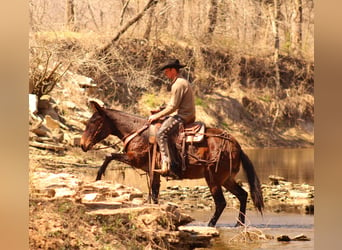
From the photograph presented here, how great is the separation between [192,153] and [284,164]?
0.90 meters

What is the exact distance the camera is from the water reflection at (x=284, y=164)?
26.5 ft

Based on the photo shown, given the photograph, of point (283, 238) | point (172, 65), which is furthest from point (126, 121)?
point (283, 238)

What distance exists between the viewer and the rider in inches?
311

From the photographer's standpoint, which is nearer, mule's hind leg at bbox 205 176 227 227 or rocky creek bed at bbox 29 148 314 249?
rocky creek bed at bbox 29 148 314 249

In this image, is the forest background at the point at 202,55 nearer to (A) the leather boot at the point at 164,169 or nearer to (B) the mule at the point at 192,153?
(B) the mule at the point at 192,153

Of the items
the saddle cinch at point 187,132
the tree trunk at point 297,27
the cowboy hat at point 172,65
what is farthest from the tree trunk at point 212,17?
the saddle cinch at point 187,132

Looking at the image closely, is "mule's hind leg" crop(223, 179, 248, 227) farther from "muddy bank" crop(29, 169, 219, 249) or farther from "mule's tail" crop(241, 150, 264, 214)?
"muddy bank" crop(29, 169, 219, 249)

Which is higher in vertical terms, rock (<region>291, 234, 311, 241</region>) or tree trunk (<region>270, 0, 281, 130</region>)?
tree trunk (<region>270, 0, 281, 130</region>)

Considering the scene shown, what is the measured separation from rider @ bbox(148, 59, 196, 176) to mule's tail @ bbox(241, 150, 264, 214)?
632mm

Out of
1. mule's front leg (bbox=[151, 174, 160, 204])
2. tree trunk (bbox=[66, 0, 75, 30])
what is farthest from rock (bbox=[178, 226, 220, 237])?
tree trunk (bbox=[66, 0, 75, 30])

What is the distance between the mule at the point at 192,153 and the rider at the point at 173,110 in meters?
0.13

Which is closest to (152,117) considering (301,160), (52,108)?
(52,108)
